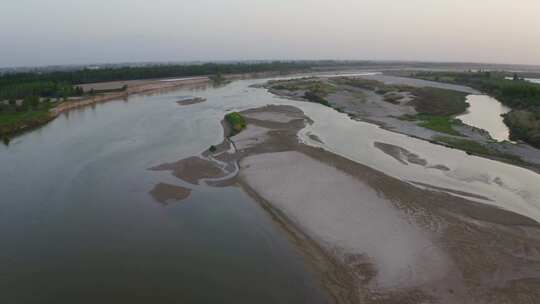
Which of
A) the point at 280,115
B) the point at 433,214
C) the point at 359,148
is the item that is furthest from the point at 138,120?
the point at 433,214

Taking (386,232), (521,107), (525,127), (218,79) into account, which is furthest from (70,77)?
(521,107)

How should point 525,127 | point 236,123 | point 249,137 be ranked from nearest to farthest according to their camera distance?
point 249,137, point 525,127, point 236,123

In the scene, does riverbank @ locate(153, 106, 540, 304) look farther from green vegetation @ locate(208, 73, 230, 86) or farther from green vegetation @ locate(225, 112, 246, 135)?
green vegetation @ locate(208, 73, 230, 86)

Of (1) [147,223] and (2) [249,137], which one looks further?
(2) [249,137]

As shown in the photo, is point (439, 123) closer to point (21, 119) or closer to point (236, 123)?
point (236, 123)

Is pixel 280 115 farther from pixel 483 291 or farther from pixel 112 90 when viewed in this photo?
pixel 112 90

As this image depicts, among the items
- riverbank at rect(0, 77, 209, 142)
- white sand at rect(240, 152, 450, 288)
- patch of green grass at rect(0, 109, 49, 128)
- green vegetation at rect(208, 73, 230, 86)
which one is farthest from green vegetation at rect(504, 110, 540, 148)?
green vegetation at rect(208, 73, 230, 86)

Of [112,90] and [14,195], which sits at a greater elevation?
[112,90]

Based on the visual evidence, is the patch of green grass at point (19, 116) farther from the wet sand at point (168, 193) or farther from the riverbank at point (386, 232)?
the wet sand at point (168, 193)
